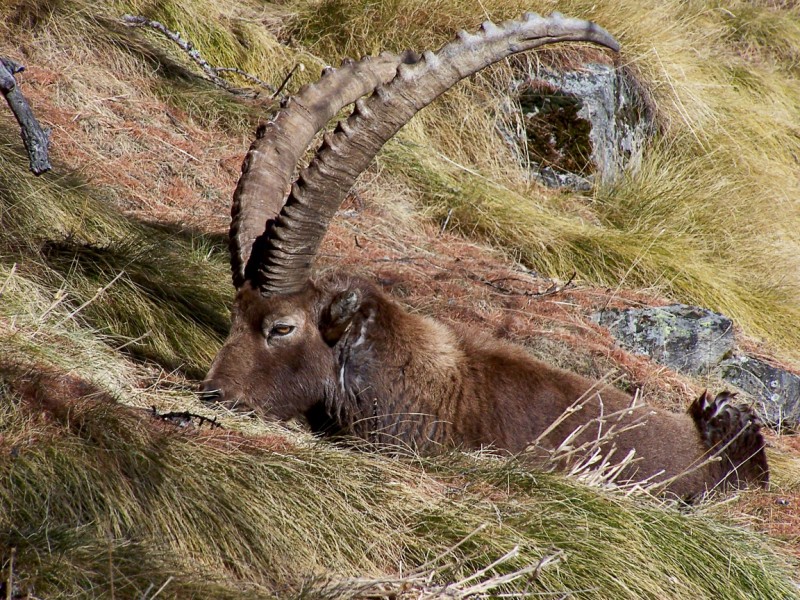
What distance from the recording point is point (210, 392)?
4.97 metres

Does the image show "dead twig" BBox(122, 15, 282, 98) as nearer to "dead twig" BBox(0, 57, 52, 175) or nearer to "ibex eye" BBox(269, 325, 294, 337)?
"ibex eye" BBox(269, 325, 294, 337)

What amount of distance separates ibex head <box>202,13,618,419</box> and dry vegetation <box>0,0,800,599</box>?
347 millimetres

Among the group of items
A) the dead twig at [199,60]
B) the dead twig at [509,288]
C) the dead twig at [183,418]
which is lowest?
the dead twig at [183,418]

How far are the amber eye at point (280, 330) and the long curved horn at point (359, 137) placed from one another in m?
0.20

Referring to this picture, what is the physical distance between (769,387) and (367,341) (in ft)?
15.0

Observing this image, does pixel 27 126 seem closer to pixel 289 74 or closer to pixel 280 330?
pixel 280 330

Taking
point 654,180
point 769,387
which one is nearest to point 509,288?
point 769,387

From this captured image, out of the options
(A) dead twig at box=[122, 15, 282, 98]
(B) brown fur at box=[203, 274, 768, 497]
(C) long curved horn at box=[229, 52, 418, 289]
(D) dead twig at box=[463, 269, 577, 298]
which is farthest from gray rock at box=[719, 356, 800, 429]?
(A) dead twig at box=[122, 15, 282, 98]

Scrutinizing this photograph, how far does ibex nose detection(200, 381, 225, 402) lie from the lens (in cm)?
499

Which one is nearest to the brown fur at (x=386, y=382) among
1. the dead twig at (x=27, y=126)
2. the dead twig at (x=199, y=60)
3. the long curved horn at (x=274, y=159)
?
the long curved horn at (x=274, y=159)

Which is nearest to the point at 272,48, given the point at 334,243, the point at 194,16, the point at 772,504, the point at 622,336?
the point at 194,16

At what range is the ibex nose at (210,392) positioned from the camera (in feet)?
16.4

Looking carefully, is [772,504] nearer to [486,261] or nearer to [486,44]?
[486,44]

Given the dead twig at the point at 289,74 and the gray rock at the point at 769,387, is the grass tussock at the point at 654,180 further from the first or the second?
the gray rock at the point at 769,387
